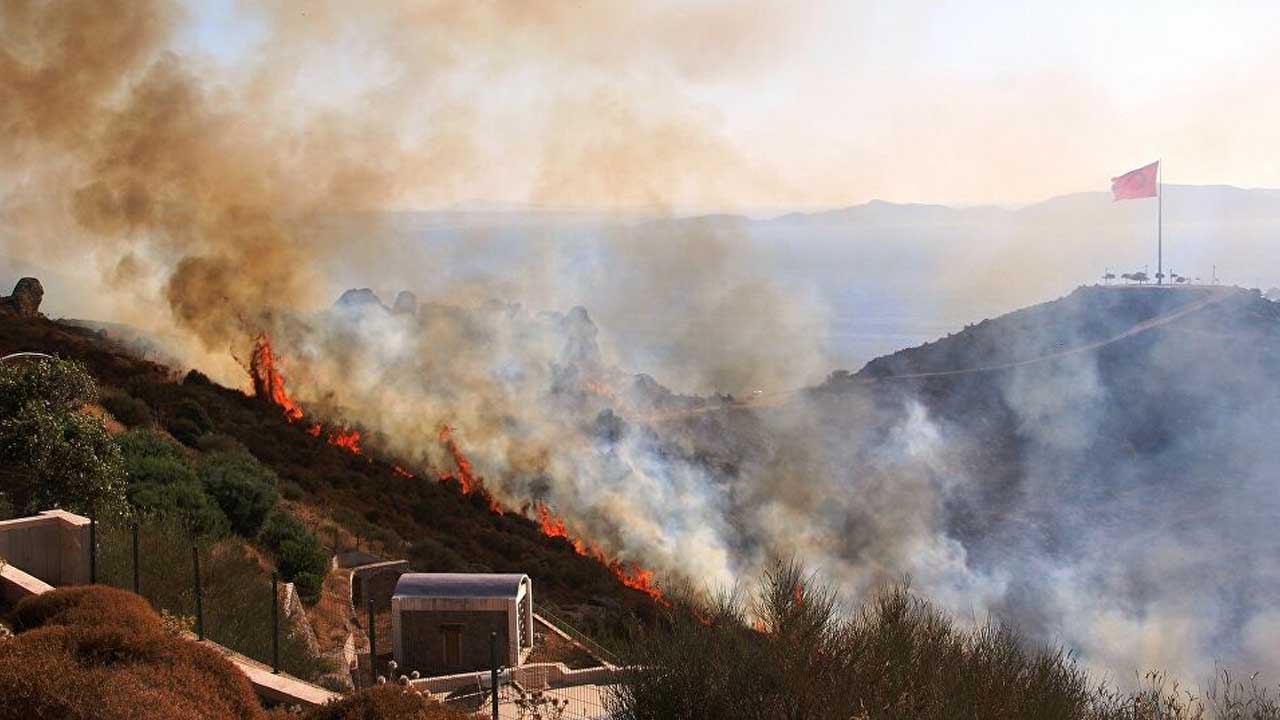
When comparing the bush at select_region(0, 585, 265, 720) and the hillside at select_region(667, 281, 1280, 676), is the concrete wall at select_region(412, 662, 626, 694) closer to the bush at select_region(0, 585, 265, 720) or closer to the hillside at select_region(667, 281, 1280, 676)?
the bush at select_region(0, 585, 265, 720)

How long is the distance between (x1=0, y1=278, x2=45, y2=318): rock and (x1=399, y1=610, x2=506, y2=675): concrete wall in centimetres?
4637

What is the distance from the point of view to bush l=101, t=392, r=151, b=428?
4512 centimetres

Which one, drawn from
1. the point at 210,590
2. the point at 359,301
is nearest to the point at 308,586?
the point at 210,590

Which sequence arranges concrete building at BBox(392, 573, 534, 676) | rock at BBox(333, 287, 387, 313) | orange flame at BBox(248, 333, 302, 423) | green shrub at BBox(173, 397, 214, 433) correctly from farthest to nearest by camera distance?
rock at BBox(333, 287, 387, 313) < orange flame at BBox(248, 333, 302, 423) < green shrub at BBox(173, 397, 214, 433) < concrete building at BBox(392, 573, 534, 676)

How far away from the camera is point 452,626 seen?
28.5m

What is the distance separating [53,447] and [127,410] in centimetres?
2072

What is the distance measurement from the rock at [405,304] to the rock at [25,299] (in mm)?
19938

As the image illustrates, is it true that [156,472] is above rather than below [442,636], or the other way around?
above

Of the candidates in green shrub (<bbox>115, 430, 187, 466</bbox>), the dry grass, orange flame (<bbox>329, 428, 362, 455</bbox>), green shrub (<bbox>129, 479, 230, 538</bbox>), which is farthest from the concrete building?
orange flame (<bbox>329, 428, 362, 455</bbox>)

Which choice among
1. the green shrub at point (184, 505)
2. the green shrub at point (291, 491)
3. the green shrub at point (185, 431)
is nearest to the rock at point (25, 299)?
the green shrub at point (185, 431)

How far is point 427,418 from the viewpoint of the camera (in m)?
71.6

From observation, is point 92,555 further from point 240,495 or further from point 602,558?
point 602,558

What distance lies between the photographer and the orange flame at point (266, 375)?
68.3 meters

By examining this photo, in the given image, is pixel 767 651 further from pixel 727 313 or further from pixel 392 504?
pixel 727 313
